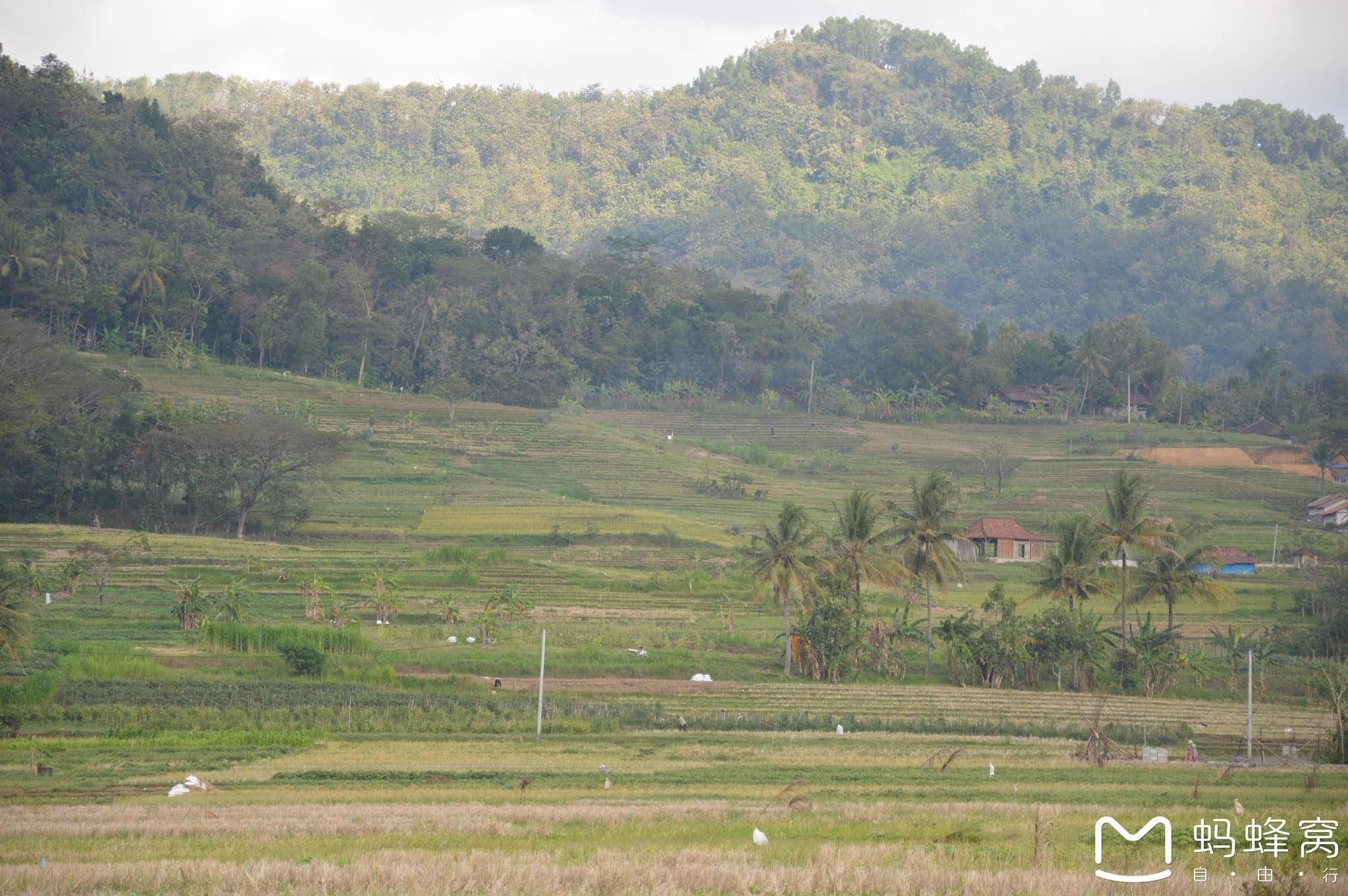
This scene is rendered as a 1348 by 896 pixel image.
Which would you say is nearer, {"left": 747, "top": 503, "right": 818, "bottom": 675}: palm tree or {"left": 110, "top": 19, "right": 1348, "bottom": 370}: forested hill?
{"left": 747, "top": 503, "right": 818, "bottom": 675}: palm tree

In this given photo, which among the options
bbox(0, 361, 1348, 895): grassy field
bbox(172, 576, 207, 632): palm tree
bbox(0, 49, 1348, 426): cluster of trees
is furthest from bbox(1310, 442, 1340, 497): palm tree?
bbox(172, 576, 207, 632): palm tree

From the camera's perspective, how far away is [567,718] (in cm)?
2903

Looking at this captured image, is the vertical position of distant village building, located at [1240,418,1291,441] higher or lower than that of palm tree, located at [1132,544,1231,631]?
higher

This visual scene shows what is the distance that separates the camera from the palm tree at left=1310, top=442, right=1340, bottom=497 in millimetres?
69562

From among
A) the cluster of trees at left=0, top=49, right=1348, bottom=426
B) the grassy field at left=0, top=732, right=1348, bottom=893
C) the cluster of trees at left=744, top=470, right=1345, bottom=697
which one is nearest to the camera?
the grassy field at left=0, top=732, right=1348, bottom=893

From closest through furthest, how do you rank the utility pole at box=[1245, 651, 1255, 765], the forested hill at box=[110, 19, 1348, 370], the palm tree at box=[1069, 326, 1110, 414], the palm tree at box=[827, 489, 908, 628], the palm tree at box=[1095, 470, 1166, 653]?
the utility pole at box=[1245, 651, 1255, 765] < the palm tree at box=[1095, 470, 1166, 653] < the palm tree at box=[827, 489, 908, 628] < the palm tree at box=[1069, 326, 1110, 414] < the forested hill at box=[110, 19, 1348, 370]

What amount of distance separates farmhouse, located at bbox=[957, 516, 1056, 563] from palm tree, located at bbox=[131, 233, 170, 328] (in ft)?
156

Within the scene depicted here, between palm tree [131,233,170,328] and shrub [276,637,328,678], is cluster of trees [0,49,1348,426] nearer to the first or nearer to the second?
palm tree [131,233,170,328]

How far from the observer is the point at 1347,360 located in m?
128

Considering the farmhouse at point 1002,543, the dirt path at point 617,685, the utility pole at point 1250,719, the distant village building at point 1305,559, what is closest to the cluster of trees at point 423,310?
the farmhouse at point 1002,543

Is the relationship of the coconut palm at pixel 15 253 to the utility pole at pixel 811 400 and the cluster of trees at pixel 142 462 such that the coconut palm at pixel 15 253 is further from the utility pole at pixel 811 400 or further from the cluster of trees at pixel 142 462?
the utility pole at pixel 811 400

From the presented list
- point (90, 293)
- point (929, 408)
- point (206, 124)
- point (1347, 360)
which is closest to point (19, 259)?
point (90, 293)

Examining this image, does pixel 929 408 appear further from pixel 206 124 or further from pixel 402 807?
pixel 402 807

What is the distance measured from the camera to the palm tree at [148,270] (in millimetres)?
71438
